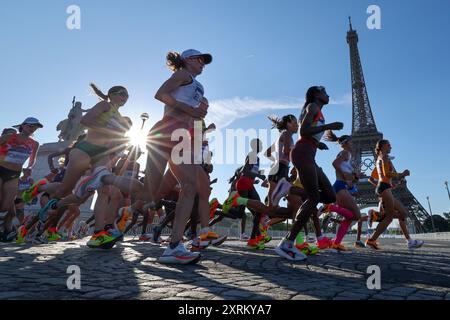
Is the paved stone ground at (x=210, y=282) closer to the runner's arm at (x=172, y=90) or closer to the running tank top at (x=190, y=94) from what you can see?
the runner's arm at (x=172, y=90)

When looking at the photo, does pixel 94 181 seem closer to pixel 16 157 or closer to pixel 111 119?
pixel 111 119

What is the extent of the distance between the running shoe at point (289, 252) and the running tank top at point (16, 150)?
6.02 m

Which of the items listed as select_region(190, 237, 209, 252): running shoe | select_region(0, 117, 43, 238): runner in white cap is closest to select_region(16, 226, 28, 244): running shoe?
select_region(0, 117, 43, 238): runner in white cap

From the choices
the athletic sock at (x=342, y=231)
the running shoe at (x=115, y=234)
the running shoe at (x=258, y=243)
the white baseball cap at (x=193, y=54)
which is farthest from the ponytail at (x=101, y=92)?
the athletic sock at (x=342, y=231)

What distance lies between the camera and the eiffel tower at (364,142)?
4456cm

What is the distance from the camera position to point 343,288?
2596 millimetres

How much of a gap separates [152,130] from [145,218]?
5529 mm

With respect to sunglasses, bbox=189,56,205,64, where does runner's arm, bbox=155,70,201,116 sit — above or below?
below

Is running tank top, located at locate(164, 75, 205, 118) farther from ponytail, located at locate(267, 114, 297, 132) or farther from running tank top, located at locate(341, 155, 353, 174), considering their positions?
running tank top, located at locate(341, 155, 353, 174)

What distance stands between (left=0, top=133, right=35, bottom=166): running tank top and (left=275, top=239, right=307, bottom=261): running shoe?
6.02 metres

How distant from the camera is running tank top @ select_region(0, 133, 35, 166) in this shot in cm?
739

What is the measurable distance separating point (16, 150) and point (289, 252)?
6264 millimetres

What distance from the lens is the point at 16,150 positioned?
755 centimetres
